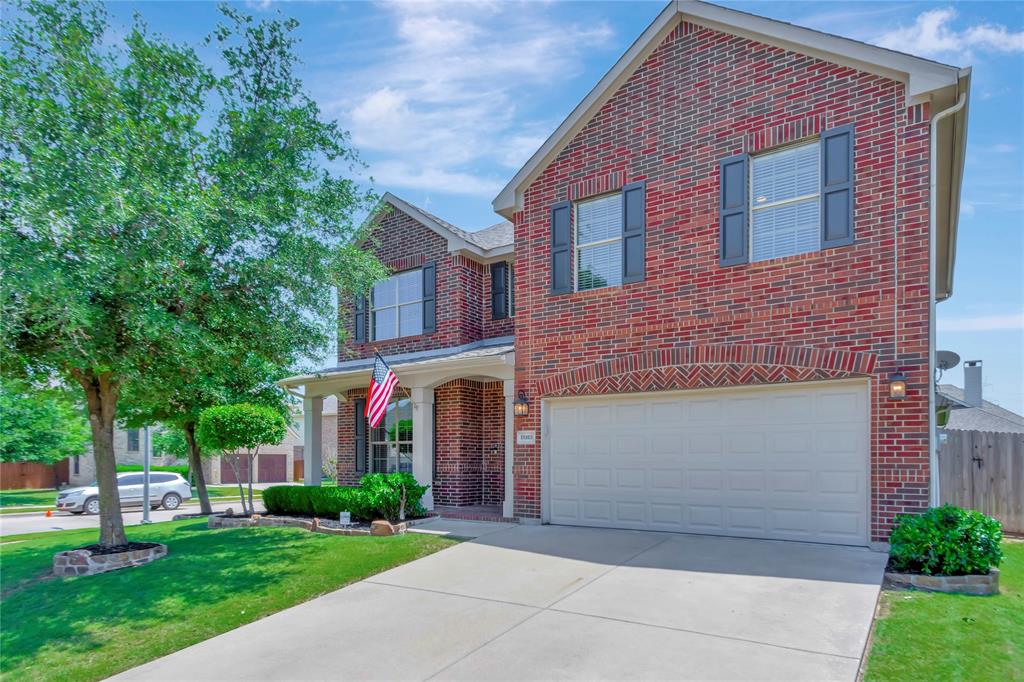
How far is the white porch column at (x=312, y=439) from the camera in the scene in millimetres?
16422

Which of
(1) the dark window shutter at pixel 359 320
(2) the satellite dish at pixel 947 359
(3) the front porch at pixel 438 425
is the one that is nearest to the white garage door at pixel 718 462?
(3) the front porch at pixel 438 425

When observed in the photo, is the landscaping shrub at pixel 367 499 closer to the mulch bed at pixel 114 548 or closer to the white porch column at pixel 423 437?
the white porch column at pixel 423 437

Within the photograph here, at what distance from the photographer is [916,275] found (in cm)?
812

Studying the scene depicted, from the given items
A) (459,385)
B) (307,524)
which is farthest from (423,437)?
(307,524)

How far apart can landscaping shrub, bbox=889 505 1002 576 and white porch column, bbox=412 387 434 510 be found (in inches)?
346

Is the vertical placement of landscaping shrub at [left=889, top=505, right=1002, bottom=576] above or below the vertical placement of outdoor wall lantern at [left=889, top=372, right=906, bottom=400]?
below

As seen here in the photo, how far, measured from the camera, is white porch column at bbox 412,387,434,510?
1348 centimetres

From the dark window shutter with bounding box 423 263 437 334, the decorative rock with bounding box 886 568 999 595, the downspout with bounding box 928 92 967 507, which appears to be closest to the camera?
the decorative rock with bounding box 886 568 999 595

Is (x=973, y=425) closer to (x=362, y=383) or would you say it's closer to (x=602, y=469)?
(x=602, y=469)

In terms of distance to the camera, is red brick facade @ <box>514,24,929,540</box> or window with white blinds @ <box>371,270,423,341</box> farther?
window with white blinds @ <box>371,270,423,341</box>

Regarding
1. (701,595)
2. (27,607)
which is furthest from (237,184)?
(701,595)

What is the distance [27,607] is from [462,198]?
12.0 meters

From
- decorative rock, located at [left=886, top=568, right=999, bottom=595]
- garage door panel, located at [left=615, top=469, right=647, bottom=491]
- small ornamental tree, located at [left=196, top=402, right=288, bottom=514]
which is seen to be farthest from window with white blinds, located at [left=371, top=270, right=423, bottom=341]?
decorative rock, located at [left=886, top=568, right=999, bottom=595]

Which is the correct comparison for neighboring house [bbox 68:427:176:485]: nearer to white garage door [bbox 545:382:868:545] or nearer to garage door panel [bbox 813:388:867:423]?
white garage door [bbox 545:382:868:545]
